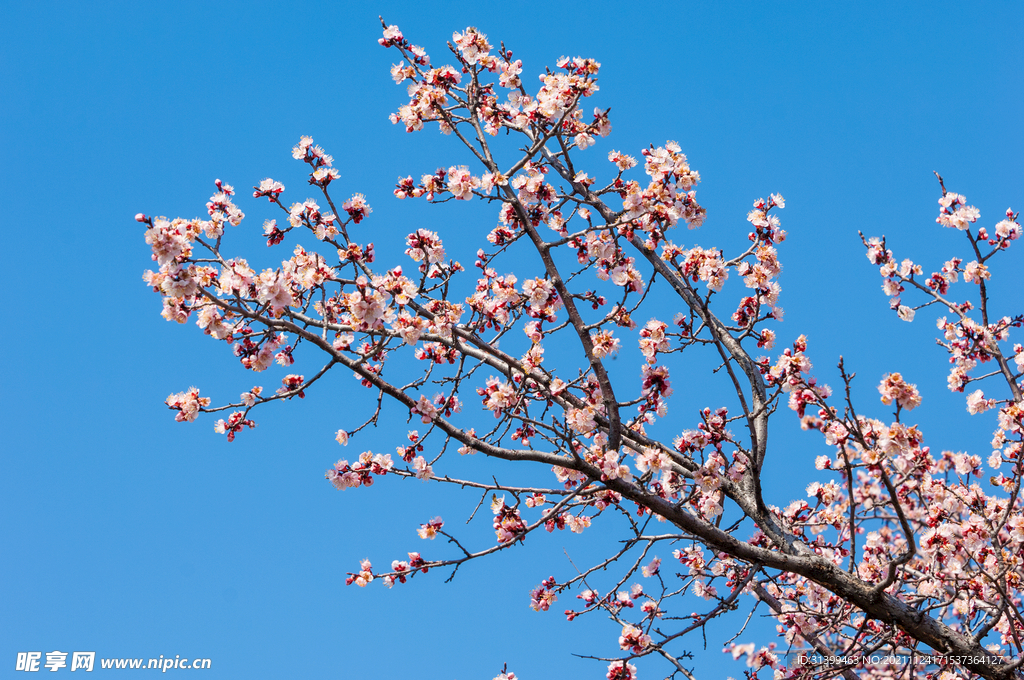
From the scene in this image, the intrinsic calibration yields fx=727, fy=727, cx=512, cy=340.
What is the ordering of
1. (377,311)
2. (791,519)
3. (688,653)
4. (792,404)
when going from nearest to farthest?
1. (377,311)
2. (792,404)
3. (688,653)
4. (791,519)

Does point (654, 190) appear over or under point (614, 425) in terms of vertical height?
over

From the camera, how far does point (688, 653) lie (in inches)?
244

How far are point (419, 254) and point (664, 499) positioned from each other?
259 cm

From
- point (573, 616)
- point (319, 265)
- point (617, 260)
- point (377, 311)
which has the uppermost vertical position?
point (617, 260)

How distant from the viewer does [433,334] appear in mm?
5156

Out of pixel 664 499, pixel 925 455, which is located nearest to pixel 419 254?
pixel 664 499

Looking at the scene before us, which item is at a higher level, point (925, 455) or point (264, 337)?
point (264, 337)

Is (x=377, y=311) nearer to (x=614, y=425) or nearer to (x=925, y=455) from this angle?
(x=614, y=425)

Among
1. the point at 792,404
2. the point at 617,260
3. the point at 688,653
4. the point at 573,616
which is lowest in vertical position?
the point at 688,653

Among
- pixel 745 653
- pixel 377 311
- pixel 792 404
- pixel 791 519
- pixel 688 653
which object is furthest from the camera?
pixel 745 653

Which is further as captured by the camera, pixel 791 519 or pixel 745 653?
pixel 745 653

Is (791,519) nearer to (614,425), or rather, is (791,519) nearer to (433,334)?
(614,425)

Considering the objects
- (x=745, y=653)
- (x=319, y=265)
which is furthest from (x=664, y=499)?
(x=745, y=653)

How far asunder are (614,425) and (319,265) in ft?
7.55
